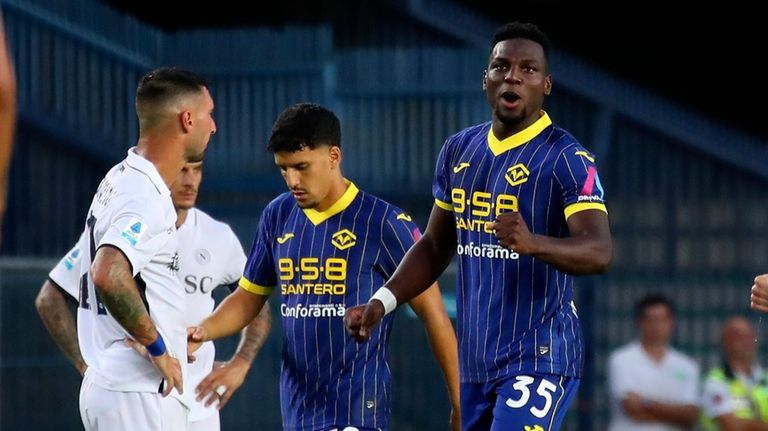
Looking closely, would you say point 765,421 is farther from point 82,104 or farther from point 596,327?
point 82,104

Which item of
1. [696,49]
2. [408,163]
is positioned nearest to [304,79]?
[408,163]

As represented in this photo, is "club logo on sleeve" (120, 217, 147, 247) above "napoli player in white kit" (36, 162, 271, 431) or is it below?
above

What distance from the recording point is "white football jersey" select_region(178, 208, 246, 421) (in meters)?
7.21

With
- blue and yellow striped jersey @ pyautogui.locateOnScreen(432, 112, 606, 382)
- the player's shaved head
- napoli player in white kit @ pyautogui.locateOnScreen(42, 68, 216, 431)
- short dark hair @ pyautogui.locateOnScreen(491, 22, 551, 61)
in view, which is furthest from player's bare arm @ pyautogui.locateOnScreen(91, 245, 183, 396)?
short dark hair @ pyautogui.locateOnScreen(491, 22, 551, 61)

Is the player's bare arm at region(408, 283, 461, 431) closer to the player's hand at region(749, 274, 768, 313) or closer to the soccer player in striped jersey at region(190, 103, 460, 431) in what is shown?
the soccer player in striped jersey at region(190, 103, 460, 431)

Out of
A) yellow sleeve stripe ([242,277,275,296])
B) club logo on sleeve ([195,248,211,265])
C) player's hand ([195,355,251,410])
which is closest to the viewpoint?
yellow sleeve stripe ([242,277,275,296])

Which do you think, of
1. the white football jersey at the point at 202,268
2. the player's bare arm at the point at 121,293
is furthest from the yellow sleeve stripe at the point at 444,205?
the white football jersey at the point at 202,268

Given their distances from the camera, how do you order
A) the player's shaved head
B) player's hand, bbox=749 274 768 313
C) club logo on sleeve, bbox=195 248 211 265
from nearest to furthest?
player's hand, bbox=749 274 768 313
the player's shaved head
club logo on sleeve, bbox=195 248 211 265

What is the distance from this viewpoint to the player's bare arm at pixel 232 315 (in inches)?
251

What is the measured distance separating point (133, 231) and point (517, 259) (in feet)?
4.62

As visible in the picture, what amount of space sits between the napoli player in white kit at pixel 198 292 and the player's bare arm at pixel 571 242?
2.33 m

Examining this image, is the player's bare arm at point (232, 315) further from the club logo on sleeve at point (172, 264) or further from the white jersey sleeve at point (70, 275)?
the white jersey sleeve at point (70, 275)

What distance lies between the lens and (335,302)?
6.14 meters

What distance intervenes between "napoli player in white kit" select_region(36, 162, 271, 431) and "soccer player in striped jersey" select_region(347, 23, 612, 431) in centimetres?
158
